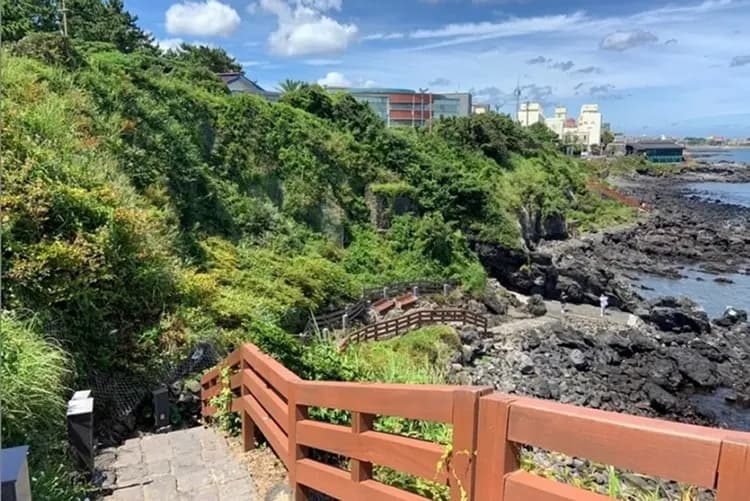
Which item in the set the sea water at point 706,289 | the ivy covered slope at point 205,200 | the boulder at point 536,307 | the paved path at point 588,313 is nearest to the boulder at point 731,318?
the sea water at point 706,289

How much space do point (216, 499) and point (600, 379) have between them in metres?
15.0

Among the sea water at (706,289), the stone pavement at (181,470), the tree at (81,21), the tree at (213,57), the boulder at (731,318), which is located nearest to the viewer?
the stone pavement at (181,470)

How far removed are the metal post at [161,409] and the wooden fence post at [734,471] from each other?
7075mm

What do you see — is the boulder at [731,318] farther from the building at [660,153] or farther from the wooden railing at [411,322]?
the building at [660,153]

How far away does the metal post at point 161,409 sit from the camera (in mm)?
7402

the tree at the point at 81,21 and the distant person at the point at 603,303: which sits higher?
the tree at the point at 81,21

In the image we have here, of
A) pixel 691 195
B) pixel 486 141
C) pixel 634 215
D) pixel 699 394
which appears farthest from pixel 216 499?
pixel 691 195

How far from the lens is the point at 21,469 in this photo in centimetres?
177

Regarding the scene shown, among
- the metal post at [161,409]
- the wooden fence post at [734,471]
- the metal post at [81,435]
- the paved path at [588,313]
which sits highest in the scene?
the wooden fence post at [734,471]

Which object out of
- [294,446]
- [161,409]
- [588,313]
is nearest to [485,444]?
[294,446]

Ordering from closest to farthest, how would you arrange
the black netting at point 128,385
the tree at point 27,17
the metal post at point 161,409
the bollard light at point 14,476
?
the bollard light at point 14,476, the black netting at point 128,385, the metal post at point 161,409, the tree at point 27,17

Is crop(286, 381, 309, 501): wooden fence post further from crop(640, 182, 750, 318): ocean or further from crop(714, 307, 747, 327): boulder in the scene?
crop(640, 182, 750, 318): ocean

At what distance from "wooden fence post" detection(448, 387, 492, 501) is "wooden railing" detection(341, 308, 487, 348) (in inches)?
471

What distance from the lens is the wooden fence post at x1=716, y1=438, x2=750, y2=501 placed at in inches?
54.6
